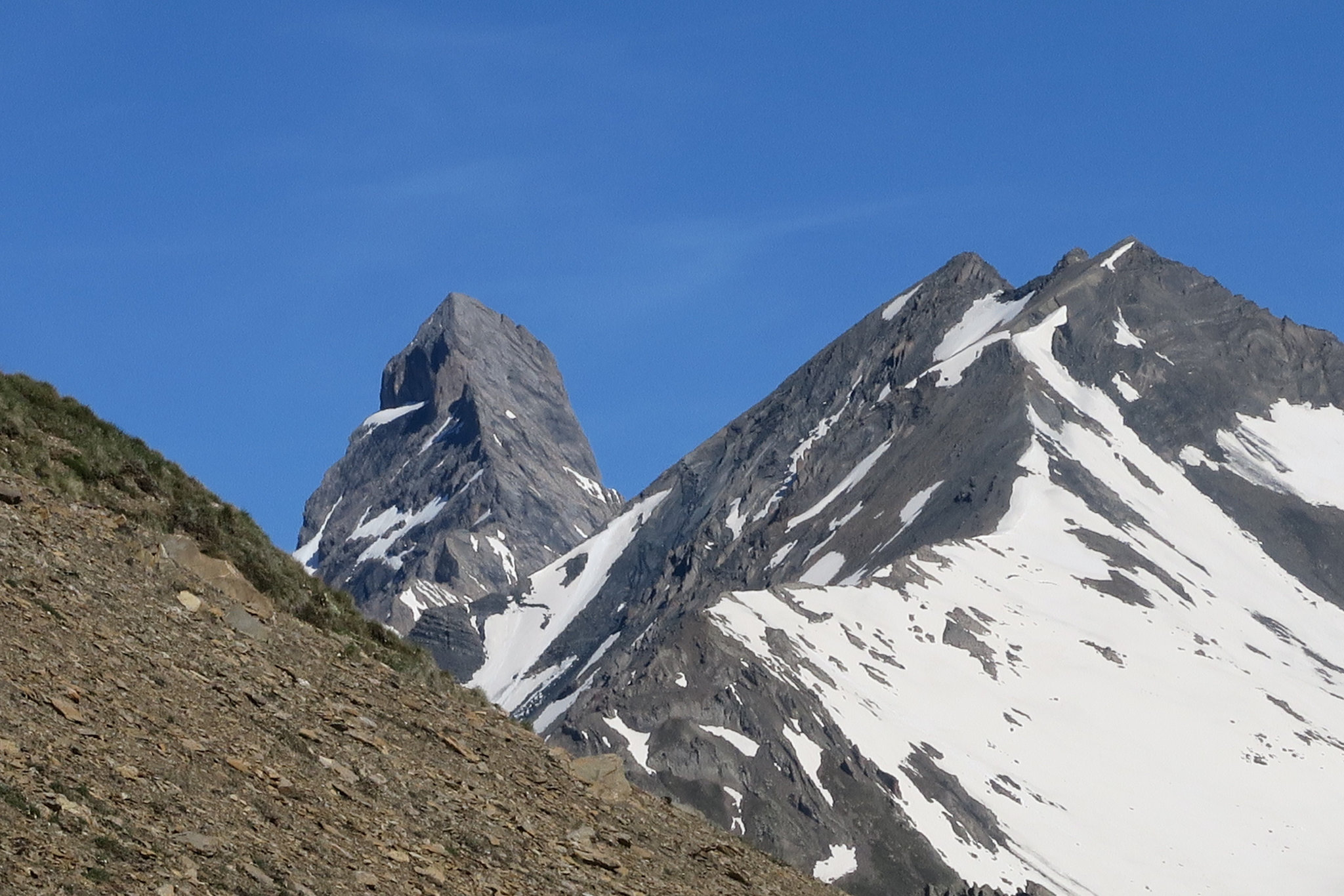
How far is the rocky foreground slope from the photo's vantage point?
55.8 ft

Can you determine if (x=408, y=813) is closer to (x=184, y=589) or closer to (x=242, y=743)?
(x=242, y=743)

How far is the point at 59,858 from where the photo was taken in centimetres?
1580

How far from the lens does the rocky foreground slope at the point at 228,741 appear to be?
1700cm

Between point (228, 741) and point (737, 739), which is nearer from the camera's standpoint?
point (228, 741)

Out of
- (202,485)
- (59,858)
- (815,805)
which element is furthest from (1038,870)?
(59,858)

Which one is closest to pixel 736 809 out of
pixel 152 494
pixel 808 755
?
pixel 808 755

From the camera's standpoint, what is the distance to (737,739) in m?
192

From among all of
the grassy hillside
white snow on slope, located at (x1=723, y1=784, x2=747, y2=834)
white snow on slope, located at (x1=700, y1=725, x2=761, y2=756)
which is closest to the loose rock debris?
the grassy hillside

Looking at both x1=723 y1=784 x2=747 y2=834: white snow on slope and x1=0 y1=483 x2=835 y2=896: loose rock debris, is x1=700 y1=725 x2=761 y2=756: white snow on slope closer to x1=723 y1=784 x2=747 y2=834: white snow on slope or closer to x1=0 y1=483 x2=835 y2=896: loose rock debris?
x1=723 y1=784 x2=747 y2=834: white snow on slope

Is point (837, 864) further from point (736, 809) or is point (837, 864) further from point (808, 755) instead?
point (808, 755)

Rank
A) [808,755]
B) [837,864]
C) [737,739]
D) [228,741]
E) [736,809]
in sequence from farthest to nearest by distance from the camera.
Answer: [737,739] → [808,755] → [736,809] → [837,864] → [228,741]

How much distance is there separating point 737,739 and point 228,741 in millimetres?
174044

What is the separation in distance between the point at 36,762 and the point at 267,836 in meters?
2.06

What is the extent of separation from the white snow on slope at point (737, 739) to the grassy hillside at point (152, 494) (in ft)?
535
